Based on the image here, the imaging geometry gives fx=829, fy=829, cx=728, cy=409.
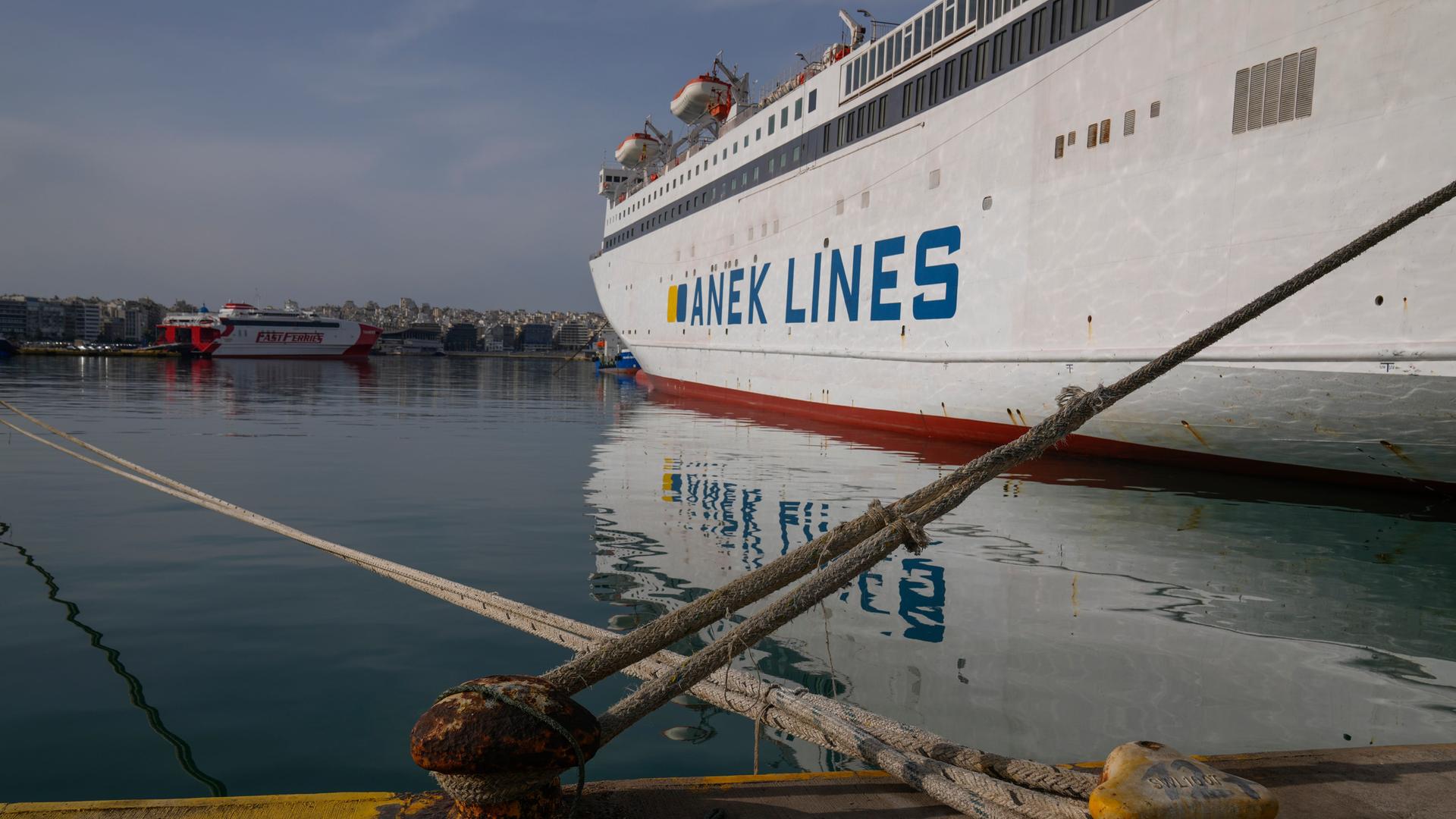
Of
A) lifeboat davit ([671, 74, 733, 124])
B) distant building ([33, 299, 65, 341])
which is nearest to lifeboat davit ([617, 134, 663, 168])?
lifeboat davit ([671, 74, 733, 124])

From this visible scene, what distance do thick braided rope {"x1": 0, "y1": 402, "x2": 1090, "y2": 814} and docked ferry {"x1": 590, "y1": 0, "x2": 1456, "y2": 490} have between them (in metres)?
9.13

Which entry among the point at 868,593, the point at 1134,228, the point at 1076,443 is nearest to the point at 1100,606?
the point at 868,593

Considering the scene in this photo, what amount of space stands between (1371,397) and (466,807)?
1078cm

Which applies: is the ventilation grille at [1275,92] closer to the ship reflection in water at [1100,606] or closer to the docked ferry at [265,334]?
the ship reflection in water at [1100,606]

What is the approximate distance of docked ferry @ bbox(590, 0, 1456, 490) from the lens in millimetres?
Answer: 9172

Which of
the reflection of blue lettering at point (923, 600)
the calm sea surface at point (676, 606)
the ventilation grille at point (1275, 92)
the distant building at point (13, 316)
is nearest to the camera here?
the calm sea surface at point (676, 606)

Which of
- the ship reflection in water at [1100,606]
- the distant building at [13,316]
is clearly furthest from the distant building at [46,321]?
the ship reflection in water at [1100,606]

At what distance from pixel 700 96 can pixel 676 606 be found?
32.2 m

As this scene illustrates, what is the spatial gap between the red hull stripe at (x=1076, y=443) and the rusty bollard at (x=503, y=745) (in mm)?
11855

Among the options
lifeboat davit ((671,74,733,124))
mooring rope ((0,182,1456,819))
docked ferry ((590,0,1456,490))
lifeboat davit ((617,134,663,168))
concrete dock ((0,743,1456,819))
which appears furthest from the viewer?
lifeboat davit ((617,134,663,168))

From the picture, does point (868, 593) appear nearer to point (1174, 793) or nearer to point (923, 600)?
point (923, 600)

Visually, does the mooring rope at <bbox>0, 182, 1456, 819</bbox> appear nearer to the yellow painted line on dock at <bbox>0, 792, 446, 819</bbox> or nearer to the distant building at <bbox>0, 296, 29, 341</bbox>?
the yellow painted line on dock at <bbox>0, 792, 446, 819</bbox>

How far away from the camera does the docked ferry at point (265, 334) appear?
81125 mm

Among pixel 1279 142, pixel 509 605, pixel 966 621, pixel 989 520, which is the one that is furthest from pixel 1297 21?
pixel 509 605
